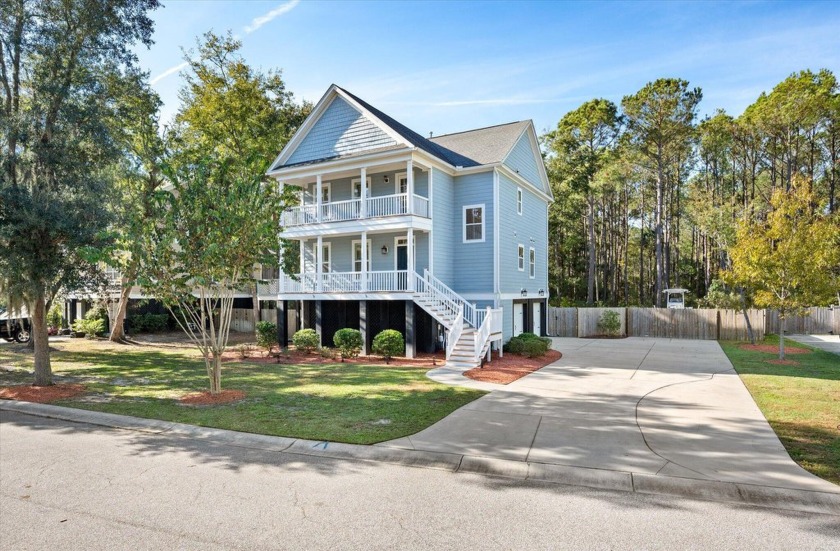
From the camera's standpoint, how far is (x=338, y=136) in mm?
19078

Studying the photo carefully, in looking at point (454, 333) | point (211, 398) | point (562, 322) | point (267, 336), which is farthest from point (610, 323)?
point (211, 398)

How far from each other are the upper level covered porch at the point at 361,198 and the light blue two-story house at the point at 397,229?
43 mm

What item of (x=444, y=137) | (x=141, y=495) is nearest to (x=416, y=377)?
(x=141, y=495)

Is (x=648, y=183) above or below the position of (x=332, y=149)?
above

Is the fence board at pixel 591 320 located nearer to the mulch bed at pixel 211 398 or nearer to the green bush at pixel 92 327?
the mulch bed at pixel 211 398

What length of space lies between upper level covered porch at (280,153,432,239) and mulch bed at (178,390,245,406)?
856cm

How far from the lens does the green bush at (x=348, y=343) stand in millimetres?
15875

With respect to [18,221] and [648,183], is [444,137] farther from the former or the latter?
[648,183]

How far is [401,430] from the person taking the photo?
7.31 metres

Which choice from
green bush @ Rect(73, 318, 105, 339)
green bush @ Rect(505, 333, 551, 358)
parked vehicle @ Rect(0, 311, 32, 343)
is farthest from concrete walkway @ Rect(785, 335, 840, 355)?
parked vehicle @ Rect(0, 311, 32, 343)

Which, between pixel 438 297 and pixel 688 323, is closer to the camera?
pixel 438 297

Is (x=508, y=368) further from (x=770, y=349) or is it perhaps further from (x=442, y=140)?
(x=442, y=140)

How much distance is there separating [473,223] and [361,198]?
4726 millimetres

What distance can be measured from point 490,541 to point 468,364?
389 inches
